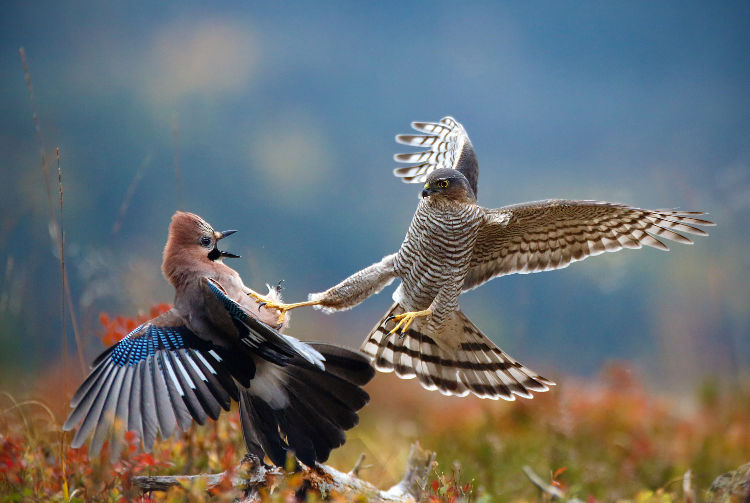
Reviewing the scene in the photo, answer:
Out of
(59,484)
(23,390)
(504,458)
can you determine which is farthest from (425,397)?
(59,484)

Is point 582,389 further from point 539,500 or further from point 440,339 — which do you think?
point 440,339

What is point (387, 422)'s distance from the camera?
8.84 m

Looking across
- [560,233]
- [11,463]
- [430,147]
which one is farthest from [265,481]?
[430,147]

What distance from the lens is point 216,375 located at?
3.64 meters

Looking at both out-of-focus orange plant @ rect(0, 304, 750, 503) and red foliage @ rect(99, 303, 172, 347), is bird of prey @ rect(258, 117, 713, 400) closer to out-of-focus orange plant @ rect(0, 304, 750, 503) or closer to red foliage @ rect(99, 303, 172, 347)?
out-of-focus orange plant @ rect(0, 304, 750, 503)

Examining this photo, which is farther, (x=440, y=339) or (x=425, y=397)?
(x=425, y=397)

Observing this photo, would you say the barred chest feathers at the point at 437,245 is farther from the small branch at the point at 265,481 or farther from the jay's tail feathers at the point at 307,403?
the small branch at the point at 265,481

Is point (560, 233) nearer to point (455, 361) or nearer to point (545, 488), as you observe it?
point (455, 361)

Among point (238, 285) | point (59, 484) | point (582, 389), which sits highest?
point (582, 389)

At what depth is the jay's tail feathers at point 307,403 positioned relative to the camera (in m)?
A: 3.66

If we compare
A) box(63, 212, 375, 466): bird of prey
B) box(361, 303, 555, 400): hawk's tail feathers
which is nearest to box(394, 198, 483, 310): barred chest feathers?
box(361, 303, 555, 400): hawk's tail feathers

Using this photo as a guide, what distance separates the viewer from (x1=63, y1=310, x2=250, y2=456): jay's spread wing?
3.42 metres

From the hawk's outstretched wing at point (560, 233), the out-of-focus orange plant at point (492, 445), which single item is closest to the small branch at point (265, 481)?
the out-of-focus orange plant at point (492, 445)

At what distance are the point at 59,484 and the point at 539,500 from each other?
3162mm
